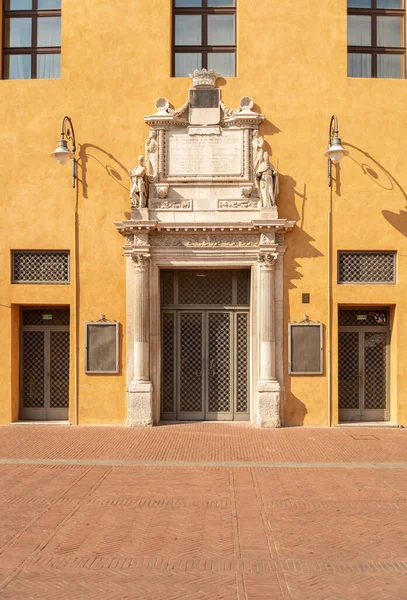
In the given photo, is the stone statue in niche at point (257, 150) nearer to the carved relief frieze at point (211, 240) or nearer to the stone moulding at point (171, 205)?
the carved relief frieze at point (211, 240)

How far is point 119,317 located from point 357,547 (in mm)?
7936

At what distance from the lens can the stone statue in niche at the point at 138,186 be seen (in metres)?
12.1

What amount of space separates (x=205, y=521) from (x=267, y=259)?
680 cm

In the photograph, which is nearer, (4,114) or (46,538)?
(46,538)

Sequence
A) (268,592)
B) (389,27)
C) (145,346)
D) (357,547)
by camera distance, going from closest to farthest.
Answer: (268,592)
(357,547)
(145,346)
(389,27)

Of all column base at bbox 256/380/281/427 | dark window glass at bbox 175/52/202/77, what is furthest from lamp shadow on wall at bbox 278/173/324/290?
dark window glass at bbox 175/52/202/77

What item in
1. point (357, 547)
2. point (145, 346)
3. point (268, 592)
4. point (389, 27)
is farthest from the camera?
point (389, 27)

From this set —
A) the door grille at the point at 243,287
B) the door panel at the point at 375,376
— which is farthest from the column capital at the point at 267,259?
the door panel at the point at 375,376

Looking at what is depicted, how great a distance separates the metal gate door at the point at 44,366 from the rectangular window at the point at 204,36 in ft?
21.8

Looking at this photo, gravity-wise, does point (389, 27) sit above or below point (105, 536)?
above

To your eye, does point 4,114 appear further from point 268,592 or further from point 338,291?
point 268,592

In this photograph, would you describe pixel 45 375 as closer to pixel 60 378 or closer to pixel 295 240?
pixel 60 378

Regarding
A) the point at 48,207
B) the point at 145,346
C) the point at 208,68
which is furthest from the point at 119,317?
the point at 208,68

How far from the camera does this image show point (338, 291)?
12.4 m
